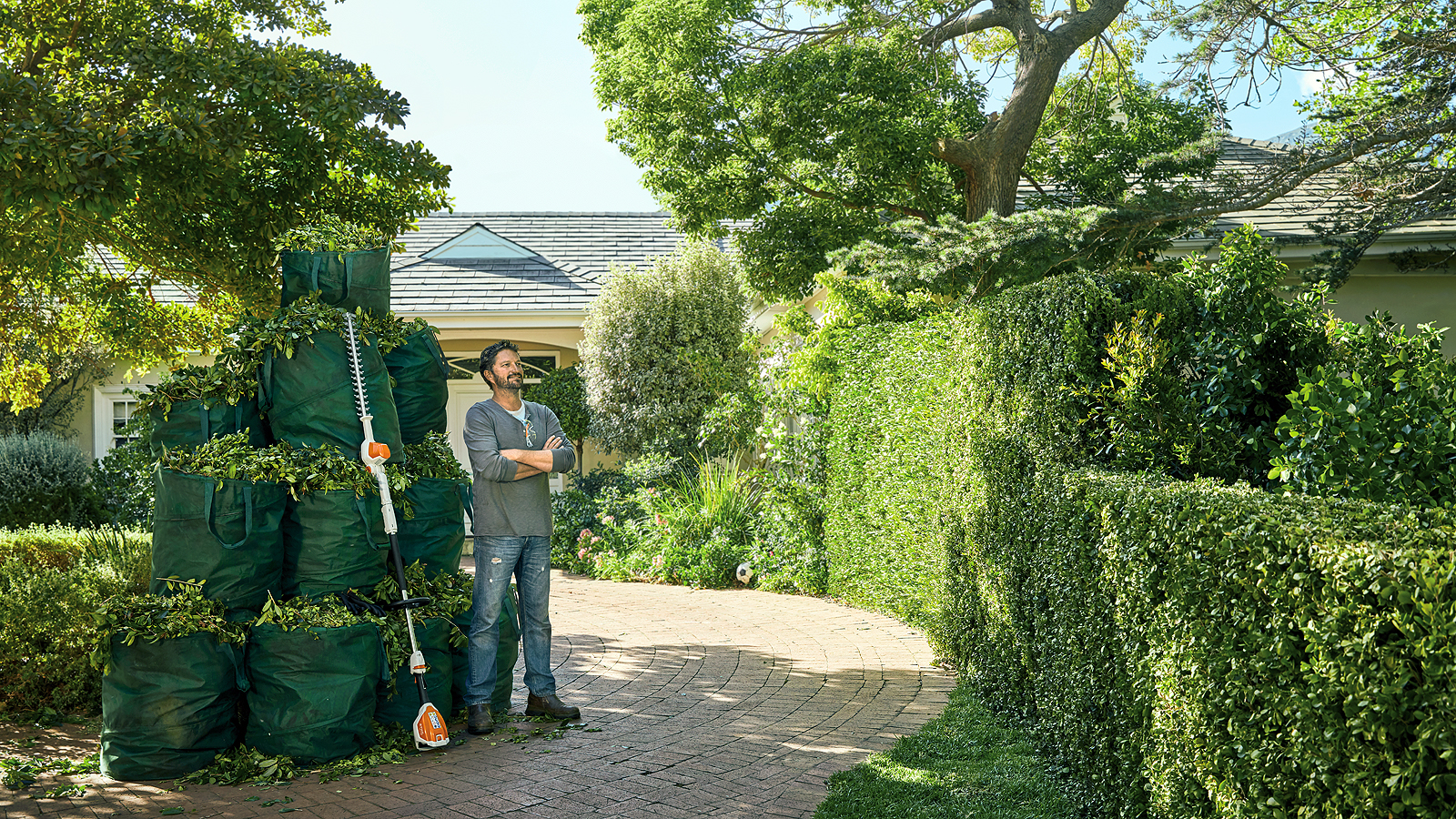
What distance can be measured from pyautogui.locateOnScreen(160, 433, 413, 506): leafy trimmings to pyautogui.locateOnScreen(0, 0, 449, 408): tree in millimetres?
1358

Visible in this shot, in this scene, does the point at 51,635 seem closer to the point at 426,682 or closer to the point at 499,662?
the point at 426,682

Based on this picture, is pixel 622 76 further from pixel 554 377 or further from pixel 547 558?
pixel 547 558

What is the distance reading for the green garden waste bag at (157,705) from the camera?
4672mm

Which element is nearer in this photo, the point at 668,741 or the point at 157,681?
the point at 157,681

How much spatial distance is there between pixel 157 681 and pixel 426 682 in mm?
1281

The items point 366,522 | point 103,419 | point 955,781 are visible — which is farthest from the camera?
point 103,419

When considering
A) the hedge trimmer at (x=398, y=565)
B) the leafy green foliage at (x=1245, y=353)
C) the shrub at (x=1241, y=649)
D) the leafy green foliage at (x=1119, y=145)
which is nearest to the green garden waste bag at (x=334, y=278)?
the hedge trimmer at (x=398, y=565)

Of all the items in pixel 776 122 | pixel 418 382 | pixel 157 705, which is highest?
pixel 776 122

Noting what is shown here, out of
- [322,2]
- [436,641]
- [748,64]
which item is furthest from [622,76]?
[436,641]

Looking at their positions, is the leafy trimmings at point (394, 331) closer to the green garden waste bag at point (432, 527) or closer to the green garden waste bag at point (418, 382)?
the green garden waste bag at point (418, 382)

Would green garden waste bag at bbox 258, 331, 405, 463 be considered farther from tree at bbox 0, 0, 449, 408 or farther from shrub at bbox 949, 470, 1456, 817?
shrub at bbox 949, 470, 1456, 817

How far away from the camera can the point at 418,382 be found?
5762 millimetres

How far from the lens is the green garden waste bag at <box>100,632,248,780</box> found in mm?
4672

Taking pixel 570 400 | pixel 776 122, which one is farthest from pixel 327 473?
pixel 570 400
